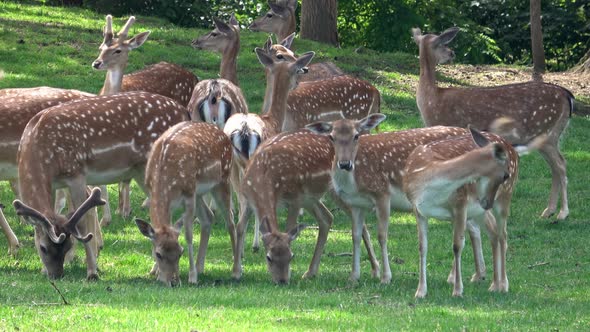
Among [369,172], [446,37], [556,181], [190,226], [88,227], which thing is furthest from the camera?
[446,37]

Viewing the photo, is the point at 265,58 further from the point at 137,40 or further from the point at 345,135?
the point at 345,135

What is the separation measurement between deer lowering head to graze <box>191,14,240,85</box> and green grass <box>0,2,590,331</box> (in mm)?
1886

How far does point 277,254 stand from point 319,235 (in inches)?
31.8

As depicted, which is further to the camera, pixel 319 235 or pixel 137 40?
pixel 137 40

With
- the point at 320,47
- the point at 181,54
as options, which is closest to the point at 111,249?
the point at 181,54

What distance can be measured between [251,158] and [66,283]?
207 centimetres

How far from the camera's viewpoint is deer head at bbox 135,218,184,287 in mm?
10039

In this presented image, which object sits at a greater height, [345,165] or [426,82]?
[345,165]

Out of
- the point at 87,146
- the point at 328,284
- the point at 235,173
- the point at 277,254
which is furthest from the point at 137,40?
the point at 328,284

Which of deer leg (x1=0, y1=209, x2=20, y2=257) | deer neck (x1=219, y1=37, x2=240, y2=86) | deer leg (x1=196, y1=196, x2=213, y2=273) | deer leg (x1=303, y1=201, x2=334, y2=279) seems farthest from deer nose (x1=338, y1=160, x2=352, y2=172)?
deer neck (x1=219, y1=37, x2=240, y2=86)

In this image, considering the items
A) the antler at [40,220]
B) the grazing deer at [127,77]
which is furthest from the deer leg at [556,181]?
the antler at [40,220]

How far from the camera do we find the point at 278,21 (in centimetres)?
1911

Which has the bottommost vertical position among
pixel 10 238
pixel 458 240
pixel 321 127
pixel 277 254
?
pixel 10 238

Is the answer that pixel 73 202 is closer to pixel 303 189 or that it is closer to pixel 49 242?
pixel 49 242
